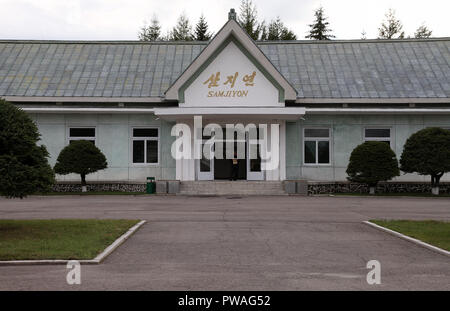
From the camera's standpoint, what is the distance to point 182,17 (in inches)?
2377

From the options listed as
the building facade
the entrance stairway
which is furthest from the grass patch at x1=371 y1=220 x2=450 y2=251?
the building facade

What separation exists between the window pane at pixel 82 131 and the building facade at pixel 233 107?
0.17ft

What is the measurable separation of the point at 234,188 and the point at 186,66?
9.03 m

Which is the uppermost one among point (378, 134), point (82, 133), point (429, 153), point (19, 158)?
point (82, 133)

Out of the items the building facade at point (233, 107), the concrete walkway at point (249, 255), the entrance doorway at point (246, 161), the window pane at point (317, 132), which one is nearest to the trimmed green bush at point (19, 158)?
the concrete walkway at point (249, 255)

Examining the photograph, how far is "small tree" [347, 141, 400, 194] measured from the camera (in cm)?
2397

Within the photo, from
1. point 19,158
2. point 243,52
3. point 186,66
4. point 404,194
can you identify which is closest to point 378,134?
point 404,194

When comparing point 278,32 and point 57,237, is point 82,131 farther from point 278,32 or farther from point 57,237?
point 278,32

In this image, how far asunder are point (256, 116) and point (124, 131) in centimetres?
700

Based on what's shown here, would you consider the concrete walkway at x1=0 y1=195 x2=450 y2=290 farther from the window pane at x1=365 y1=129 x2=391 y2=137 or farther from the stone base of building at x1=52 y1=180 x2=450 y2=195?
the window pane at x1=365 y1=129 x2=391 y2=137

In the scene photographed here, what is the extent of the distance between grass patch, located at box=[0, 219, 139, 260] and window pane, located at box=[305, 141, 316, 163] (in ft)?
50.1

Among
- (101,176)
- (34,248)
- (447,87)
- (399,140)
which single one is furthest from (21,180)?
(447,87)

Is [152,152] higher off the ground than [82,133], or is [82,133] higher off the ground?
[82,133]

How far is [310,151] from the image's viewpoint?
27.4m
